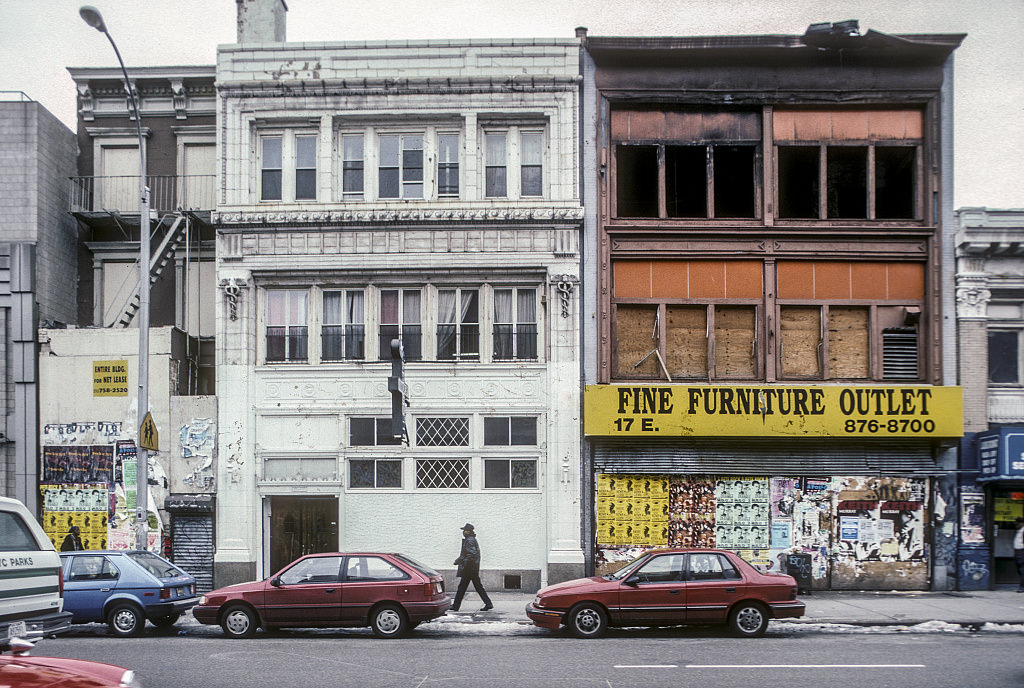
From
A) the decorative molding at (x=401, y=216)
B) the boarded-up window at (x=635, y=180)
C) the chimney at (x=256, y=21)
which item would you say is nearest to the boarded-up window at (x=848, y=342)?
the boarded-up window at (x=635, y=180)

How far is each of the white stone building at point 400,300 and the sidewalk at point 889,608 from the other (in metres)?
2.83

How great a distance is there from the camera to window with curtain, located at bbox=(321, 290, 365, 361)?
21438 millimetres

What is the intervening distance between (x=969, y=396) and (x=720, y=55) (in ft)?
31.5

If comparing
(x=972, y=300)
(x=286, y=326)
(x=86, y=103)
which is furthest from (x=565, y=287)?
(x=86, y=103)

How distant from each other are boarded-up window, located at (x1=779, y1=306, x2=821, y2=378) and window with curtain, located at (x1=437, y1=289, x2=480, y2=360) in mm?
7057

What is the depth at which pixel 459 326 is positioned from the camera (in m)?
21.3

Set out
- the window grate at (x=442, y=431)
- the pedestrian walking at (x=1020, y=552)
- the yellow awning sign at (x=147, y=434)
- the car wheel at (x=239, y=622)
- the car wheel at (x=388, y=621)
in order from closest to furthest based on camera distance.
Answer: the car wheel at (x=388, y=621) → the car wheel at (x=239, y=622) → the yellow awning sign at (x=147, y=434) → the pedestrian walking at (x=1020, y=552) → the window grate at (x=442, y=431)

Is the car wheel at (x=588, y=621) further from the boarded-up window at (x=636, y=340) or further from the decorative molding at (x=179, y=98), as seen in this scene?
the decorative molding at (x=179, y=98)

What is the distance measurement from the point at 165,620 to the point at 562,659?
7377mm

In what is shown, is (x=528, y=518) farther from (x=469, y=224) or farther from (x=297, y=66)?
(x=297, y=66)

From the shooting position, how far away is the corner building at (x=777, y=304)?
66.8 feet

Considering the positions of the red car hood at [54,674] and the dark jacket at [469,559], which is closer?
the red car hood at [54,674]

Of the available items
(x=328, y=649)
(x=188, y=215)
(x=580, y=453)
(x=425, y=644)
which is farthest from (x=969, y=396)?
(x=188, y=215)

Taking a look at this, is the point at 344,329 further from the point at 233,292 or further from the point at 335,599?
the point at 335,599
